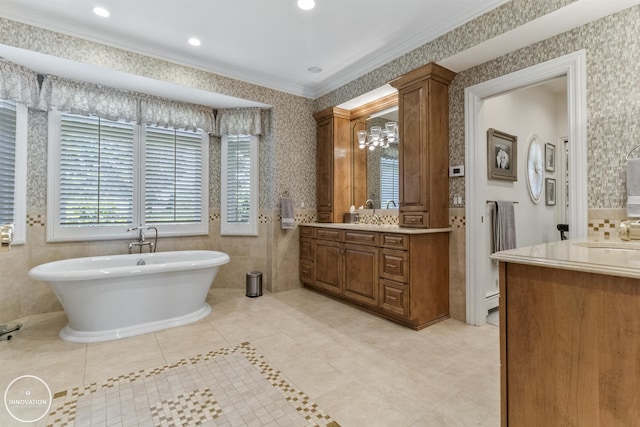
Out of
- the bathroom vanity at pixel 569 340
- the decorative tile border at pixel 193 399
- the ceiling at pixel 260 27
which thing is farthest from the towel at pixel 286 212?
the bathroom vanity at pixel 569 340

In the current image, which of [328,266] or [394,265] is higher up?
[394,265]

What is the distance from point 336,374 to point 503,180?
2.82 meters

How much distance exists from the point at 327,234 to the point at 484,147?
197 centimetres

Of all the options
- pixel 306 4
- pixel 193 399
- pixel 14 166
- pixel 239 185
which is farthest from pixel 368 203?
pixel 14 166

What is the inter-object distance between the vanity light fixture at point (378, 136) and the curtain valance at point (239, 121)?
142 cm

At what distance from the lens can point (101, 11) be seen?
103 inches

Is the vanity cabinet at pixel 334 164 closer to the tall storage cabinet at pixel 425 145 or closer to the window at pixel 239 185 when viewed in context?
the window at pixel 239 185

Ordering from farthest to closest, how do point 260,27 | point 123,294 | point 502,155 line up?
point 502,155 < point 260,27 < point 123,294

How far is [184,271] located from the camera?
3.00 meters

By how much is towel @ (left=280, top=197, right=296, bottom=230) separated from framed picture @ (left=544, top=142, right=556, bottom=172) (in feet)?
11.8

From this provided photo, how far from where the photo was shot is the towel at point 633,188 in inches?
76.8

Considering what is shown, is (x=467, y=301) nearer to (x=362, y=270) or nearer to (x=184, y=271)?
(x=362, y=270)

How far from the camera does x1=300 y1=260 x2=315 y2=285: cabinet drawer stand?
A: 4.09 meters

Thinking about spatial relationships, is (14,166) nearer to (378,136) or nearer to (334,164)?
(334,164)
